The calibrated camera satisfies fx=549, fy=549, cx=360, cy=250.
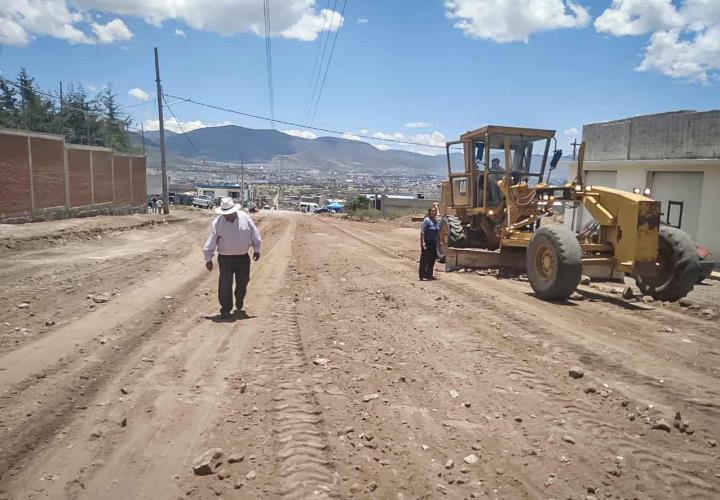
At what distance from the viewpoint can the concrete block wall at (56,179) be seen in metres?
20.3

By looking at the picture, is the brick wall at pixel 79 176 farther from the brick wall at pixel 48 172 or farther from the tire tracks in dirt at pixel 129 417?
the tire tracks in dirt at pixel 129 417

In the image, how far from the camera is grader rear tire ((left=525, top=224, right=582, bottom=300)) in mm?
8086

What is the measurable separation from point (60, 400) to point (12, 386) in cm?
58

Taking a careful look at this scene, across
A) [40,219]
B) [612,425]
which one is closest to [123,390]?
[612,425]

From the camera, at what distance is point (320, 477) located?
3307mm

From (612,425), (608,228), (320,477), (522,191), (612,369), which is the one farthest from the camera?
(522,191)

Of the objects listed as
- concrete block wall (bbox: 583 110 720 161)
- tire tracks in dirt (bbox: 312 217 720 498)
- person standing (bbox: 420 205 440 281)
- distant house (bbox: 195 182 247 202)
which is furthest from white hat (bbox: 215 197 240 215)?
distant house (bbox: 195 182 247 202)

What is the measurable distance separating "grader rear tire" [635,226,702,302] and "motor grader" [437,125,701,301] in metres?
0.01

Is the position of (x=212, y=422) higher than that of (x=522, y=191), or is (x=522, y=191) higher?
(x=522, y=191)

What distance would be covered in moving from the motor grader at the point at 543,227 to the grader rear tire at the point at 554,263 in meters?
0.01

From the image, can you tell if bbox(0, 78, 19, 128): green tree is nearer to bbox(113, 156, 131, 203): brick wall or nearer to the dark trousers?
bbox(113, 156, 131, 203): brick wall

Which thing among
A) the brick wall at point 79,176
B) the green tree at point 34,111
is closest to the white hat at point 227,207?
the brick wall at point 79,176

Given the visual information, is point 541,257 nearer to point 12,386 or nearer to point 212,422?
point 212,422

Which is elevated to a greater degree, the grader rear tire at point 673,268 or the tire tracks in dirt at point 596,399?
the grader rear tire at point 673,268
